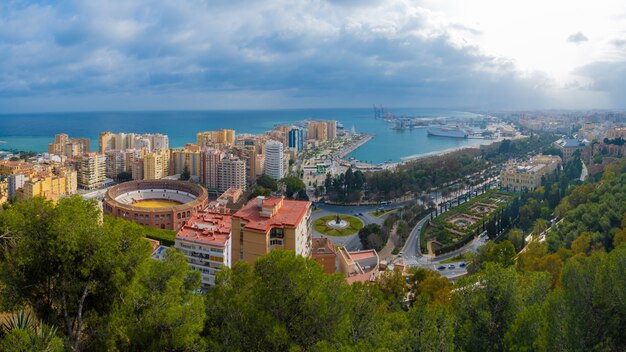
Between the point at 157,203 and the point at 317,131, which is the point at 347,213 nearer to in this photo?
the point at 157,203

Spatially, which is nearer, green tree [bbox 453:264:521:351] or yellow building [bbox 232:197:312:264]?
green tree [bbox 453:264:521:351]

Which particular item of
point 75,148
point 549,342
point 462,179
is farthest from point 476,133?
point 549,342

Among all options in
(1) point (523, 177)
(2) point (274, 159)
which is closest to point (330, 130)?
(2) point (274, 159)

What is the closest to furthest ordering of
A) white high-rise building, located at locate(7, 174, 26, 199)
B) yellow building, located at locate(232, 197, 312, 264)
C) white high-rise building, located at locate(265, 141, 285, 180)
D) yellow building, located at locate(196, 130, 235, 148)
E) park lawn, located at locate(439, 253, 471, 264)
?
yellow building, located at locate(232, 197, 312, 264) < park lawn, located at locate(439, 253, 471, 264) < white high-rise building, located at locate(7, 174, 26, 199) < white high-rise building, located at locate(265, 141, 285, 180) < yellow building, located at locate(196, 130, 235, 148)

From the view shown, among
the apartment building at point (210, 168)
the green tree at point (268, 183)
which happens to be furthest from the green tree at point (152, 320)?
the apartment building at point (210, 168)

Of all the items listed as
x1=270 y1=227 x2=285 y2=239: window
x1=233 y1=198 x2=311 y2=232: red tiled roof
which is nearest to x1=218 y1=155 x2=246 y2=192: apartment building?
x1=233 y1=198 x2=311 y2=232: red tiled roof

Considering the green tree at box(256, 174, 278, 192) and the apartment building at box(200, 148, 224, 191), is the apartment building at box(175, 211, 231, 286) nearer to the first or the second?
the green tree at box(256, 174, 278, 192)
